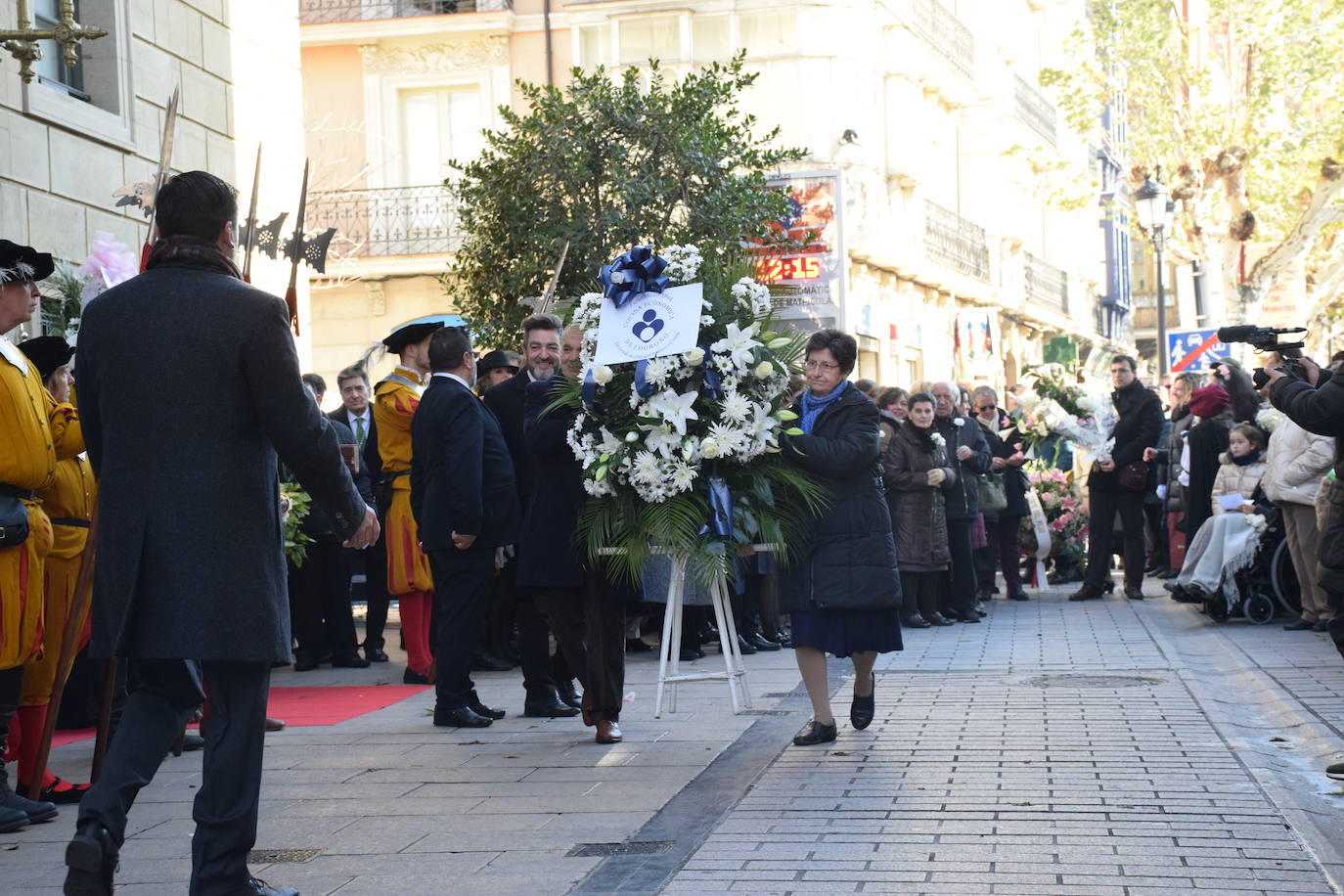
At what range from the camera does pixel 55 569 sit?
23.2 ft

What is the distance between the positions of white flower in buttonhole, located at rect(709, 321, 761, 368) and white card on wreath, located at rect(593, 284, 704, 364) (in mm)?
126

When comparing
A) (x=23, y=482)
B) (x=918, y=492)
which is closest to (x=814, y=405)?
(x=23, y=482)

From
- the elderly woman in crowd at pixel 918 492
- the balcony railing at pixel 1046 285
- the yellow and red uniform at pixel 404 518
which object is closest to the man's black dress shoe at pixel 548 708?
the yellow and red uniform at pixel 404 518

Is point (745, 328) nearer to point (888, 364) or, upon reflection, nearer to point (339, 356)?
point (339, 356)

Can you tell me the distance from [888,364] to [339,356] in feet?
34.5

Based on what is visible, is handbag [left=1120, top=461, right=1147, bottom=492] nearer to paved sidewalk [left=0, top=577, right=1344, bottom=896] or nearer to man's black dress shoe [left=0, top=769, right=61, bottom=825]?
paved sidewalk [left=0, top=577, right=1344, bottom=896]

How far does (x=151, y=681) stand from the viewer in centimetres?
Result: 501

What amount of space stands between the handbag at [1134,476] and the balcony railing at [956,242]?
1876 cm

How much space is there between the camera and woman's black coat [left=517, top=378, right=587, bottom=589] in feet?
26.9

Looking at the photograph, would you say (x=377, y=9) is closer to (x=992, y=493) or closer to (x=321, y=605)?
(x=992, y=493)

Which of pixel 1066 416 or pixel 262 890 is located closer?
pixel 262 890

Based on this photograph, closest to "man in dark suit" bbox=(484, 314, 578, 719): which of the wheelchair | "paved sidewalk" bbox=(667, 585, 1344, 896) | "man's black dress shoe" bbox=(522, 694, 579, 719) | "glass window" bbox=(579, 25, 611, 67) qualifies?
"man's black dress shoe" bbox=(522, 694, 579, 719)

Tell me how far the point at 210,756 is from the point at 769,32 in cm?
2657

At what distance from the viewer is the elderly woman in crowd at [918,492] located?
14242 mm
